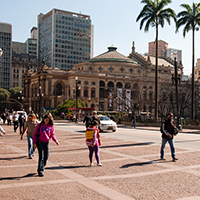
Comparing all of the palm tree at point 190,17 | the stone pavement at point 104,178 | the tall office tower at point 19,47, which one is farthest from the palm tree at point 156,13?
the tall office tower at point 19,47

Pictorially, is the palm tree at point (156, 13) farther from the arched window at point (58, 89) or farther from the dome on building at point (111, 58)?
the dome on building at point (111, 58)

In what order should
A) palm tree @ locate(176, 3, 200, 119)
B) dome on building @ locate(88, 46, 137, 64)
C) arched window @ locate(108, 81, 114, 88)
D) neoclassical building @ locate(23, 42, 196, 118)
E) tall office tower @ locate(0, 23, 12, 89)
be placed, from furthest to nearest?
tall office tower @ locate(0, 23, 12, 89)
dome on building @ locate(88, 46, 137, 64)
arched window @ locate(108, 81, 114, 88)
neoclassical building @ locate(23, 42, 196, 118)
palm tree @ locate(176, 3, 200, 119)

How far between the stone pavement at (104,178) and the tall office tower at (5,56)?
5567 inches

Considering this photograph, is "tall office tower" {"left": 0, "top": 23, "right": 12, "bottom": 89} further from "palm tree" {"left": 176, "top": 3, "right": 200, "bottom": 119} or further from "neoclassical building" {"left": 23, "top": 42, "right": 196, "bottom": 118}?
"palm tree" {"left": 176, "top": 3, "right": 200, "bottom": 119}

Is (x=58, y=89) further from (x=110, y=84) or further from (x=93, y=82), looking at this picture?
(x=110, y=84)

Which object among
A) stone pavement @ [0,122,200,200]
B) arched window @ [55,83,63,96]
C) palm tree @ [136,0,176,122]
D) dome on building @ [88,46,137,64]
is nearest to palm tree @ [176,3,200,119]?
palm tree @ [136,0,176,122]

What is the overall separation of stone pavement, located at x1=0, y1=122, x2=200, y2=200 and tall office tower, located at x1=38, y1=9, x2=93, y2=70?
131m

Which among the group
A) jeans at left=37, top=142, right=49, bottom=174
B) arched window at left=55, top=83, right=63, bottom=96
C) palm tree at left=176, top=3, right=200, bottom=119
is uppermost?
palm tree at left=176, top=3, right=200, bottom=119

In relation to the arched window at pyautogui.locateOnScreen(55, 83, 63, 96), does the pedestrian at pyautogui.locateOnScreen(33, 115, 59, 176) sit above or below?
below

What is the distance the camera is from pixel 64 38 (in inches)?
5531

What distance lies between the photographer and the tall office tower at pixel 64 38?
13875cm

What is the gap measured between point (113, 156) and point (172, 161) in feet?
7.90

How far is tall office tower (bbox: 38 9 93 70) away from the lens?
13875 cm

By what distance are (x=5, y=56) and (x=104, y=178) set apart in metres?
148
